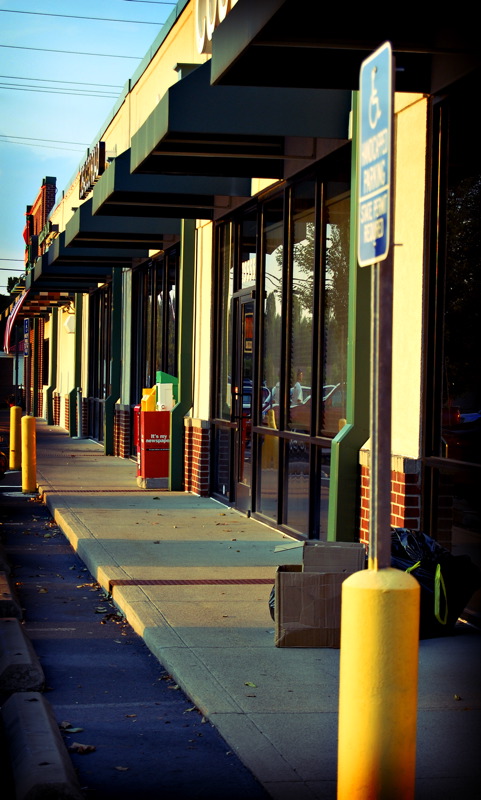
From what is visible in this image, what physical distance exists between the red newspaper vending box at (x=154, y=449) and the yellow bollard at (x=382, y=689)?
502 inches

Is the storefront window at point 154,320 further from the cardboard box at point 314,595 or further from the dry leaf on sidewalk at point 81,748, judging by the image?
the dry leaf on sidewalk at point 81,748

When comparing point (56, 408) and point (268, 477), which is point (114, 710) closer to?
point (268, 477)

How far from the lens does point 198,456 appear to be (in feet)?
51.4

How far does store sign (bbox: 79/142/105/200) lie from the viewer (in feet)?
78.2

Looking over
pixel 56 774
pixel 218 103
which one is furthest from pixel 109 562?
pixel 56 774

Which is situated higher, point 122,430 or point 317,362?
point 317,362

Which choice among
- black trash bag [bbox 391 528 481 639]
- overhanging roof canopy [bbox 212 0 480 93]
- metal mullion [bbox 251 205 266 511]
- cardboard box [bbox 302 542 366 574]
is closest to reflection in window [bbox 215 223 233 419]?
metal mullion [bbox 251 205 266 511]

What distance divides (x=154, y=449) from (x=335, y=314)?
6446mm

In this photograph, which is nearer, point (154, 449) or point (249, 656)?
point (249, 656)

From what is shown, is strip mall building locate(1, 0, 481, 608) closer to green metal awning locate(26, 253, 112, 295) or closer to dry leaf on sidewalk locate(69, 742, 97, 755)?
dry leaf on sidewalk locate(69, 742, 97, 755)

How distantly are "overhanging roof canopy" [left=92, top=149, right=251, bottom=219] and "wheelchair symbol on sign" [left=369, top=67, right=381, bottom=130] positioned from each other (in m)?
9.73

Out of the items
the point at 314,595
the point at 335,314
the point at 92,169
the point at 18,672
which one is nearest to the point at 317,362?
the point at 335,314

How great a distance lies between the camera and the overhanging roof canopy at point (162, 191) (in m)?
13.6

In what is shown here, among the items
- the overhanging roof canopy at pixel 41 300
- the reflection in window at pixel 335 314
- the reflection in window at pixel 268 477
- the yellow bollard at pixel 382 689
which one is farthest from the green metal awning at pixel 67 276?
the yellow bollard at pixel 382 689
